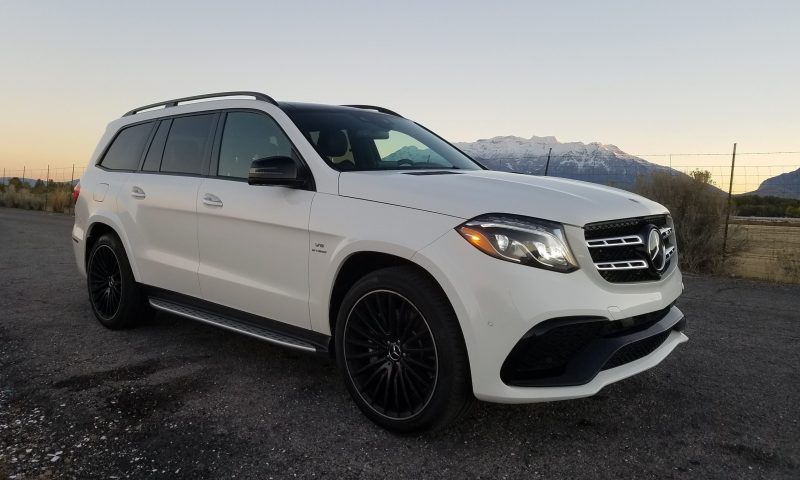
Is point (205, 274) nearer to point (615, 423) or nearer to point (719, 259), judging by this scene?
point (615, 423)

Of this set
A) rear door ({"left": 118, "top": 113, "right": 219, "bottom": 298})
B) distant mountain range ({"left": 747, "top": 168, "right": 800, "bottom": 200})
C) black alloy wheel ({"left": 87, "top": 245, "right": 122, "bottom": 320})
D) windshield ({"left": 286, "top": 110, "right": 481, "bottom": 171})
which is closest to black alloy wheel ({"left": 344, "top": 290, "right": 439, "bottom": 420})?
windshield ({"left": 286, "top": 110, "right": 481, "bottom": 171})

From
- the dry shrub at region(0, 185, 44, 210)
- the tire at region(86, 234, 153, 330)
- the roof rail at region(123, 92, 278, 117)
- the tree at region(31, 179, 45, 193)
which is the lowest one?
the dry shrub at region(0, 185, 44, 210)

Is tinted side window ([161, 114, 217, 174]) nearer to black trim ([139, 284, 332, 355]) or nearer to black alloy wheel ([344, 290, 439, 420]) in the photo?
black trim ([139, 284, 332, 355])

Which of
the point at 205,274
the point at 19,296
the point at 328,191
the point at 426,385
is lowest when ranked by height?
the point at 19,296

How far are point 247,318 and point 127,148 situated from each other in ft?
7.78

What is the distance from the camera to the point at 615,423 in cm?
331

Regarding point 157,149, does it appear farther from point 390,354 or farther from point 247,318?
point 390,354

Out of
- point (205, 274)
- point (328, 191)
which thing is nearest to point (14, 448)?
point (205, 274)

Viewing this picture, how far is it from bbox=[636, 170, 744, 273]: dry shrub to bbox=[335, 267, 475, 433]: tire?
7929 millimetres

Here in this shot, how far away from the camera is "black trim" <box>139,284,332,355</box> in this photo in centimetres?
351

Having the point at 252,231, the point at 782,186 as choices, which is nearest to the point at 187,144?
the point at 252,231

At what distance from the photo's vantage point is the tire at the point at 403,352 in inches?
112

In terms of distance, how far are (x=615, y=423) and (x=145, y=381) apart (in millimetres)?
2918

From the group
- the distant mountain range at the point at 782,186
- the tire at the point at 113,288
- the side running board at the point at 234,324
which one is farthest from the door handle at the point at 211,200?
the distant mountain range at the point at 782,186
